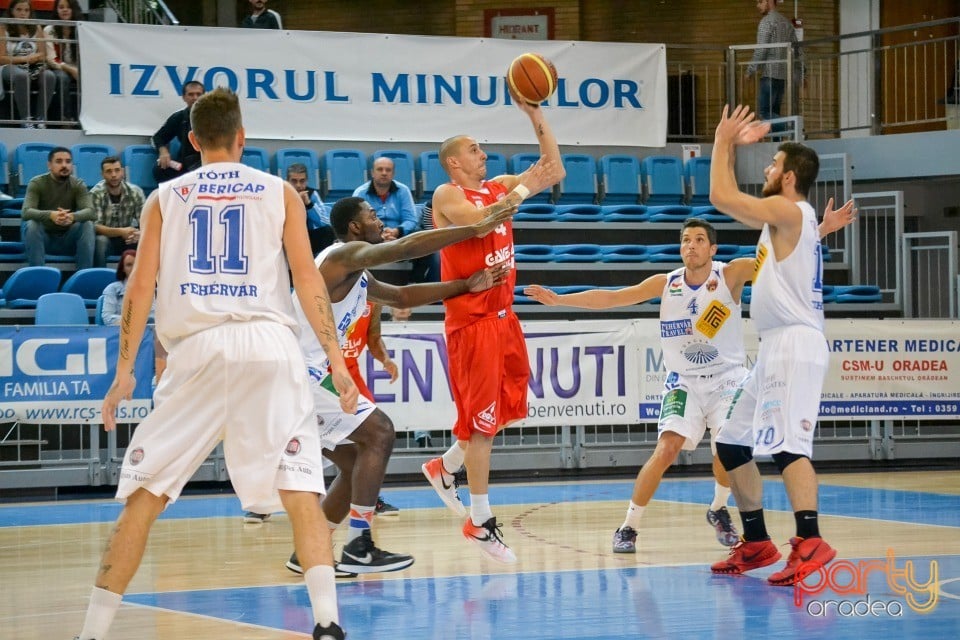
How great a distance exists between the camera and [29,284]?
12523mm

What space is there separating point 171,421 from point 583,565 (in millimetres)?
3206

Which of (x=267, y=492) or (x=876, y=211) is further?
(x=876, y=211)

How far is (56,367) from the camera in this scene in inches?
432

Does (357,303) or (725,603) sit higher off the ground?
(357,303)

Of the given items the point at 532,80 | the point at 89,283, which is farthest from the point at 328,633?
the point at 89,283

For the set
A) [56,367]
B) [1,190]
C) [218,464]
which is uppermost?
[1,190]

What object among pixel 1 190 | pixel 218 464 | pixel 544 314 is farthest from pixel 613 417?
pixel 1 190

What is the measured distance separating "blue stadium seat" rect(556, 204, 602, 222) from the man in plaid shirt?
284cm

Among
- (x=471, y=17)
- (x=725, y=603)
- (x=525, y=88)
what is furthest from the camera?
(x=471, y=17)

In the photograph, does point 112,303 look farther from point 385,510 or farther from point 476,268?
point 476,268

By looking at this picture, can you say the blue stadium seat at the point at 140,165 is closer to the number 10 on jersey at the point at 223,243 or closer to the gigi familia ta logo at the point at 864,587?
the gigi familia ta logo at the point at 864,587

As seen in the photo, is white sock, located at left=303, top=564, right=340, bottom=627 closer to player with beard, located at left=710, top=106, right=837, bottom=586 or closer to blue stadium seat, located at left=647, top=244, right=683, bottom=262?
player with beard, located at left=710, top=106, right=837, bottom=586

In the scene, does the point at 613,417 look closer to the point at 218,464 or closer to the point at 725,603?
the point at 218,464

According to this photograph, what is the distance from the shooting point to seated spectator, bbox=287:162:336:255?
13.0 m
